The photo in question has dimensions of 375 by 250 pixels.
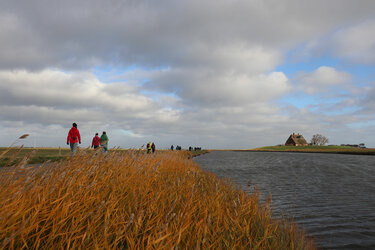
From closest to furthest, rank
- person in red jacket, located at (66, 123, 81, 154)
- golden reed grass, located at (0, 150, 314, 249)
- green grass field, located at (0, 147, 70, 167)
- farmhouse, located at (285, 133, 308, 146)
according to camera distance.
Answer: golden reed grass, located at (0, 150, 314, 249), green grass field, located at (0, 147, 70, 167), person in red jacket, located at (66, 123, 81, 154), farmhouse, located at (285, 133, 308, 146)

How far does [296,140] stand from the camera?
132 m

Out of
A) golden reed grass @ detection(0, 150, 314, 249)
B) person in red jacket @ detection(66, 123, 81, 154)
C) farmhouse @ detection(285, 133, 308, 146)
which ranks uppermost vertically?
farmhouse @ detection(285, 133, 308, 146)

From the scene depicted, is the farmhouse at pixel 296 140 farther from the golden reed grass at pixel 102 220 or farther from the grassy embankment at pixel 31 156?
the golden reed grass at pixel 102 220

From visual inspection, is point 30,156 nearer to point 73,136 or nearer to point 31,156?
point 31,156

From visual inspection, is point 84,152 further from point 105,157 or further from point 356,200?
point 356,200

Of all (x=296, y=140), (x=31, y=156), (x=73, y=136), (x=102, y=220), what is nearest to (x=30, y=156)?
(x=31, y=156)

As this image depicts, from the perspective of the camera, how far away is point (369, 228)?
6.19 m

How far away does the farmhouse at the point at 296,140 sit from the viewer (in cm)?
13188

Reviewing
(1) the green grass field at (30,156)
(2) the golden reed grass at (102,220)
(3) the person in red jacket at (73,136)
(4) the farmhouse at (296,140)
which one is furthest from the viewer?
(4) the farmhouse at (296,140)

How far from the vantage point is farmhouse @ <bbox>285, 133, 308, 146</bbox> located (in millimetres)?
131875

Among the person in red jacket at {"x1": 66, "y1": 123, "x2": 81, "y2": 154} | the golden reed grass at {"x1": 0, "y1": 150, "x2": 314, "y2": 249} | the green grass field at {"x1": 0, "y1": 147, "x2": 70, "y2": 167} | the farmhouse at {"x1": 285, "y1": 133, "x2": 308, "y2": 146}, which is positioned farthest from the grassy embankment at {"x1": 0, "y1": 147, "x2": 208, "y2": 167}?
the farmhouse at {"x1": 285, "y1": 133, "x2": 308, "y2": 146}

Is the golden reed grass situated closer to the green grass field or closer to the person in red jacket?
the green grass field

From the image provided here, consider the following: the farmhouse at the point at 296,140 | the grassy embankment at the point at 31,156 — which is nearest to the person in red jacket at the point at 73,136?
the grassy embankment at the point at 31,156

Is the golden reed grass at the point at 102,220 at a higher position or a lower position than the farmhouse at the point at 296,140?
lower
